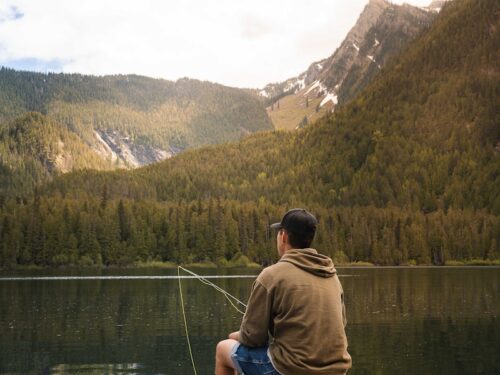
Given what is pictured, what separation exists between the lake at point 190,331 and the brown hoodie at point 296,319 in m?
19.0

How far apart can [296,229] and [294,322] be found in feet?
4.02

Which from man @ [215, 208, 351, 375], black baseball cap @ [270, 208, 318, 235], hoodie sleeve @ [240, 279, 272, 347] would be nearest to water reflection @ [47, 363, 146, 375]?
man @ [215, 208, 351, 375]

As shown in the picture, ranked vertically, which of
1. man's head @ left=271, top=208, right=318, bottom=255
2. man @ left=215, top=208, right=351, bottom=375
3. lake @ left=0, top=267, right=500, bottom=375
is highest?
man's head @ left=271, top=208, right=318, bottom=255

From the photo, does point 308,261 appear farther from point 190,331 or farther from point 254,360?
point 190,331

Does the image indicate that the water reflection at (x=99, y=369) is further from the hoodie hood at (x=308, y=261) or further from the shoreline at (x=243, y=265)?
the shoreline at (x=243, y=265)

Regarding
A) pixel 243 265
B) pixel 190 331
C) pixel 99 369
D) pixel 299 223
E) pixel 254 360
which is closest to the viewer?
pixel 254 360

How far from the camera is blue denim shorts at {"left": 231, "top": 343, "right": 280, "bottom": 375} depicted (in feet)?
31.0

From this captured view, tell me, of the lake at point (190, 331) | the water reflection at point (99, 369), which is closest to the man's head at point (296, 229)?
the lake at point (190, 331)

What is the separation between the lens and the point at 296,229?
971 centimetres

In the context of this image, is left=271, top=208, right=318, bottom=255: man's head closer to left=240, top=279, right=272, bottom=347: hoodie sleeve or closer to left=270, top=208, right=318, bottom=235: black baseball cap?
left=270, top=208, right=318, bottom=235: black baseball cap

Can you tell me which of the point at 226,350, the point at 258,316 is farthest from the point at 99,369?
the point at 258,316

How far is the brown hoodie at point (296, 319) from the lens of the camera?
9250mm

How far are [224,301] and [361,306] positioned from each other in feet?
44.5

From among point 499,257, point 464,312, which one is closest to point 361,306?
point 464,312
